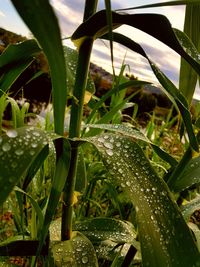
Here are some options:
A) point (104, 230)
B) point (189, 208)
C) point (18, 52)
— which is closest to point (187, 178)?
point (189, 208)

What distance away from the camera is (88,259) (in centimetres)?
53

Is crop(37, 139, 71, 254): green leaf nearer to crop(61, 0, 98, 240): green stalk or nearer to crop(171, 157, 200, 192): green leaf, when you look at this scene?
crop(61, 0, 98, 240): green stalk

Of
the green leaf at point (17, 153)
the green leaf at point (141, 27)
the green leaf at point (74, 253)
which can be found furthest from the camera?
the green leaf at point (74, 253)

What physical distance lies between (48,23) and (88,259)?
1.07 feet

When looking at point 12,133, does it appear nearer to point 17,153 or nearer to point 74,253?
point 17,153

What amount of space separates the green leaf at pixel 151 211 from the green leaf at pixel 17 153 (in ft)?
0.27

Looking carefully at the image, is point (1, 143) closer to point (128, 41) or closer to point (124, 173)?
point (124, 173)

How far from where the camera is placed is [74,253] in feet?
1.76

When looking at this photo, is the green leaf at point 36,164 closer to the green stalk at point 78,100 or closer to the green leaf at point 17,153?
the green stalk at point 78,100

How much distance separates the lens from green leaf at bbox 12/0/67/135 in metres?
0.33

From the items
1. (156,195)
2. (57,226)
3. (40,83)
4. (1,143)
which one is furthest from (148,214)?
(40,83)

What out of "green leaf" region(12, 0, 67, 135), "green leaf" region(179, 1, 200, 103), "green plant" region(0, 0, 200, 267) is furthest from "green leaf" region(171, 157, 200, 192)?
"green leaf" region(12, 0, 67, 135)

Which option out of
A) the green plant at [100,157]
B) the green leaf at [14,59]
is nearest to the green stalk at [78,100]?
the green plant at [100,157]

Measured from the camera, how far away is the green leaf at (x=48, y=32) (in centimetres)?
33
